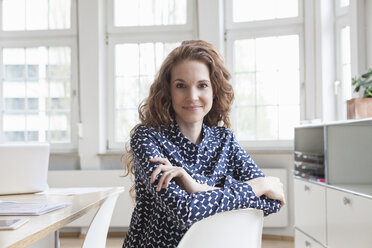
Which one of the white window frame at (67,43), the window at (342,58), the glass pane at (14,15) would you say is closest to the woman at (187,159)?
the window at (342,58)

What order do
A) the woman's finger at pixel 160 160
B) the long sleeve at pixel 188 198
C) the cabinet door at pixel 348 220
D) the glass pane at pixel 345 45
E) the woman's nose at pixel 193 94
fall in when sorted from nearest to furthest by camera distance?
1. the long sleeve at pixel 188 198
2. the woman's finger at pixel 160 160
3. the woman's nose at pixel 193 94
4. the cabinet door at pixel 348 220
5. the glass pane at pixel 345 45

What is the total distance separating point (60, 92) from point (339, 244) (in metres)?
3.35

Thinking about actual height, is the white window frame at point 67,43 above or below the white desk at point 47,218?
above

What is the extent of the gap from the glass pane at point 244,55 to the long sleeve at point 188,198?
3.30 m

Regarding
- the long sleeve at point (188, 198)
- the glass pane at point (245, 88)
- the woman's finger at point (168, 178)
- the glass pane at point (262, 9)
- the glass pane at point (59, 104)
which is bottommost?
the long sleeve at point (188, 198)

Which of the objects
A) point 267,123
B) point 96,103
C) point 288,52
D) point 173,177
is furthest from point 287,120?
point 173,177

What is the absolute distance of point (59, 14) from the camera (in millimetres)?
4980

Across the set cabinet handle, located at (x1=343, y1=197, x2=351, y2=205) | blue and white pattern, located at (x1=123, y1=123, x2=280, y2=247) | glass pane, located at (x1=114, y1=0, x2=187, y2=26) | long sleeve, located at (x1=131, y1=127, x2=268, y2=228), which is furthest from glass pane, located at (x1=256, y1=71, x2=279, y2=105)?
long sleeve, located at (x1=131, y1=127, x2=268, y2=228)

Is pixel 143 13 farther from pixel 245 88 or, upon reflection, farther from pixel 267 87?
pixel 267 87

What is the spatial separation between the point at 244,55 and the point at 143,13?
116 centimetres

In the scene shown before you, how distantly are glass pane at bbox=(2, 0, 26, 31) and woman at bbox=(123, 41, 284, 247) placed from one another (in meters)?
3.80

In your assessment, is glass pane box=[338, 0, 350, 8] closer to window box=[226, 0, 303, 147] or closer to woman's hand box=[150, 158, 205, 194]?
window box=[226, 0, 303, 147]

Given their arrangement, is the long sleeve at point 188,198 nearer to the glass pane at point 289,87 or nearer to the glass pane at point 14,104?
the glass pane at point 289,87

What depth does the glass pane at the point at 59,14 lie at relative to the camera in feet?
16.3
